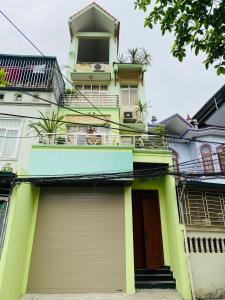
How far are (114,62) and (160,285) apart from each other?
11160 mm

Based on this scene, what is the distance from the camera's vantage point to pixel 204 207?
8.90m

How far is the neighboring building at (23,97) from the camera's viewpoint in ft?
32.2

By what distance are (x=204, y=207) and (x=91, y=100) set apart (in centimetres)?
751

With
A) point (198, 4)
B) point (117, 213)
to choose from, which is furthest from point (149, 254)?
point (198, 4)

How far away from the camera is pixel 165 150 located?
9.47 meters

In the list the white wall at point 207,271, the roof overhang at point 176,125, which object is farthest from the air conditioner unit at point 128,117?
the white wall at point 207,271

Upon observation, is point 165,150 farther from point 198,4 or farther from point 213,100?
point 213,100

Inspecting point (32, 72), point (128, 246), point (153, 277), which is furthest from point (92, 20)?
point (153, 277)

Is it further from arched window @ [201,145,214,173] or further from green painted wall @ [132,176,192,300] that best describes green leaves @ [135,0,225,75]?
arched window @ [201,145,214,173]

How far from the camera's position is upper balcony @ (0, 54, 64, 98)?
11555mm

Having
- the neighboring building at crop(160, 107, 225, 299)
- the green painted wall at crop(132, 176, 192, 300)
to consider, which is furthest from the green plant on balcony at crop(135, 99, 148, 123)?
the neighboring building at crop(160, 107, 225, 299)

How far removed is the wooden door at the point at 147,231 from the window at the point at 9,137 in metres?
5.15

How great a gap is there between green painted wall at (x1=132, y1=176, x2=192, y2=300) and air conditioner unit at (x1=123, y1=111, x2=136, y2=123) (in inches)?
144

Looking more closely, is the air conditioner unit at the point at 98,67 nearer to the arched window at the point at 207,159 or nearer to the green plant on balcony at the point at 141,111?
the green plant on balcony at the point at 141,111
